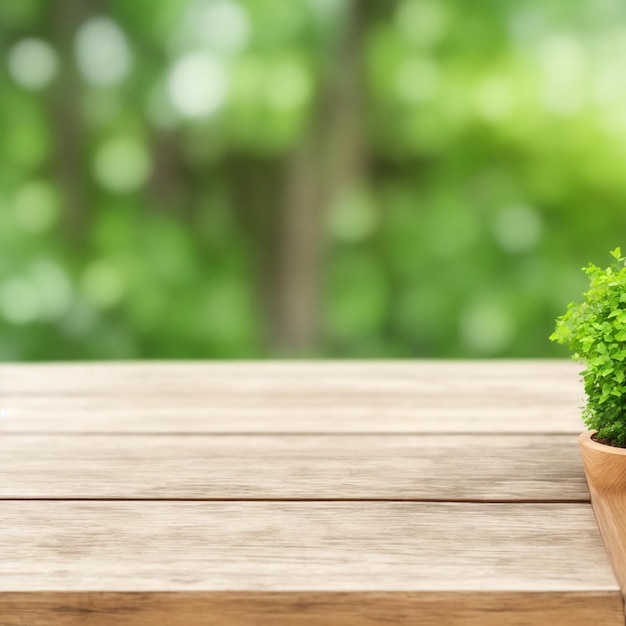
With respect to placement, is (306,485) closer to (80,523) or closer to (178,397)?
(80,523)

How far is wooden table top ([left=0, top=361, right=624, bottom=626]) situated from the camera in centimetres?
61

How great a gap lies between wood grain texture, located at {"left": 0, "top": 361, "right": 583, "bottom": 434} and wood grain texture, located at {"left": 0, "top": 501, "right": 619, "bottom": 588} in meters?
0.26

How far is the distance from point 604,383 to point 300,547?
32 cm

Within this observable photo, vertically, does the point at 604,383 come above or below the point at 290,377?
above

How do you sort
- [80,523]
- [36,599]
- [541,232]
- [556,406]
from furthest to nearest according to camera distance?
[541,232], [556,406], [80,523], [36,599]

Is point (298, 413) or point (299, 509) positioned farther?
point (298, 413)

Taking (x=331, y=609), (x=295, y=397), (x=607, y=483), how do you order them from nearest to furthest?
(x=331, y=609) < (x=607, y=483) < (x=295, y=397)

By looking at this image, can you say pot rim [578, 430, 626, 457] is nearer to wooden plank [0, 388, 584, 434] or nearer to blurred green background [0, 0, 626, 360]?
wooden plank [0, 388, 584, 434]

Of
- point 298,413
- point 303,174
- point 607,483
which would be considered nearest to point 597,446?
point 607,483

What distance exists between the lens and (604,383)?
2.49ft

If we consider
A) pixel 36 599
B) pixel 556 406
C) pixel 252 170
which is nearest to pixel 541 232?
pixel 252 170

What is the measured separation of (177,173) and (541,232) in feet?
5.07

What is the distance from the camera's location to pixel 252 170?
11.6 ft

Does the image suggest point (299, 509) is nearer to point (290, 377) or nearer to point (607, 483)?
point (607, 483)
